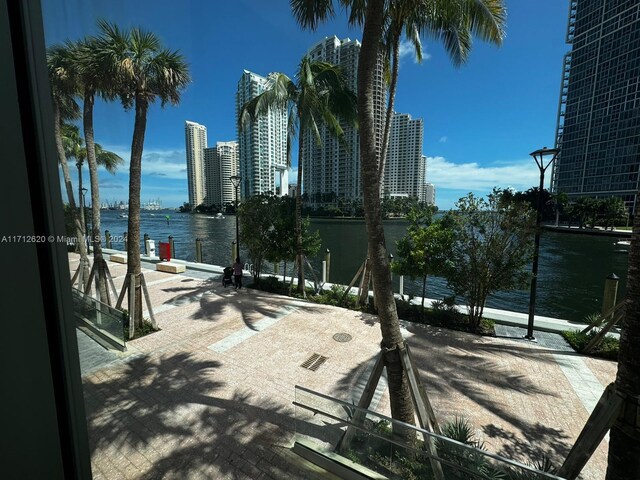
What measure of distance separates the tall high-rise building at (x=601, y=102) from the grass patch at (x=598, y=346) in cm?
8395

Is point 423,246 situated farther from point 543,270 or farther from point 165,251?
point 543,270

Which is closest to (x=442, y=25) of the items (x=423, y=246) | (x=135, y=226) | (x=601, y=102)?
(x=423, y=246)

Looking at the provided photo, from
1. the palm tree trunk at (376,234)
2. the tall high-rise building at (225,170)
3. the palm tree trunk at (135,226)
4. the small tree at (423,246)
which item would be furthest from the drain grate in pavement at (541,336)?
the tall high-rise building at (225,170)

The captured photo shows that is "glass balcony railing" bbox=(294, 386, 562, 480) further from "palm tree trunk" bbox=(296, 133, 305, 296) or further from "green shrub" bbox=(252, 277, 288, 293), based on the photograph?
"green shrub" bbox=(252, 277, 288, 293)

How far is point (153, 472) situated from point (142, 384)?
1974 millimetres

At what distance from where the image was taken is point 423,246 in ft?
26.4

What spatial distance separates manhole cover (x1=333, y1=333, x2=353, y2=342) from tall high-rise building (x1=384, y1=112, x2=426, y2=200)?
20.3ft

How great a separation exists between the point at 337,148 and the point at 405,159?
29.9m

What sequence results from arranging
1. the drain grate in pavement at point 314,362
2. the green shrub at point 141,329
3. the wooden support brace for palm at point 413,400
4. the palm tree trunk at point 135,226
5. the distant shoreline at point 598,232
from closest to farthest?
the wooden support brace for palm at point 413,400 → the palm tree trunk at point 135,226 → the drain grate in pavement at point 314,362 → the green shrub at point 141,329 → the distant shoreline at point 598,232

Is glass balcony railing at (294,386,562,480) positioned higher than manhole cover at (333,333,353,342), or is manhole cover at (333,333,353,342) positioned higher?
glass balcony railing at (294,386,562,480)

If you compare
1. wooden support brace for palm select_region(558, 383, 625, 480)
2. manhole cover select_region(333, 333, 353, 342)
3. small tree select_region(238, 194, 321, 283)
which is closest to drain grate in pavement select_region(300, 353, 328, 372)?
manhole cover select_region(333, 333, 353, 342)

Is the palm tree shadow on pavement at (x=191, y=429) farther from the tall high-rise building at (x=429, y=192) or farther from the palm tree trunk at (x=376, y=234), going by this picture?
the tall high-rise building at (x=429, y=192)

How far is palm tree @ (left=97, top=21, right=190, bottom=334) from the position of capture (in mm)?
3680

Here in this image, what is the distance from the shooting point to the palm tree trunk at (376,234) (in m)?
3.53
